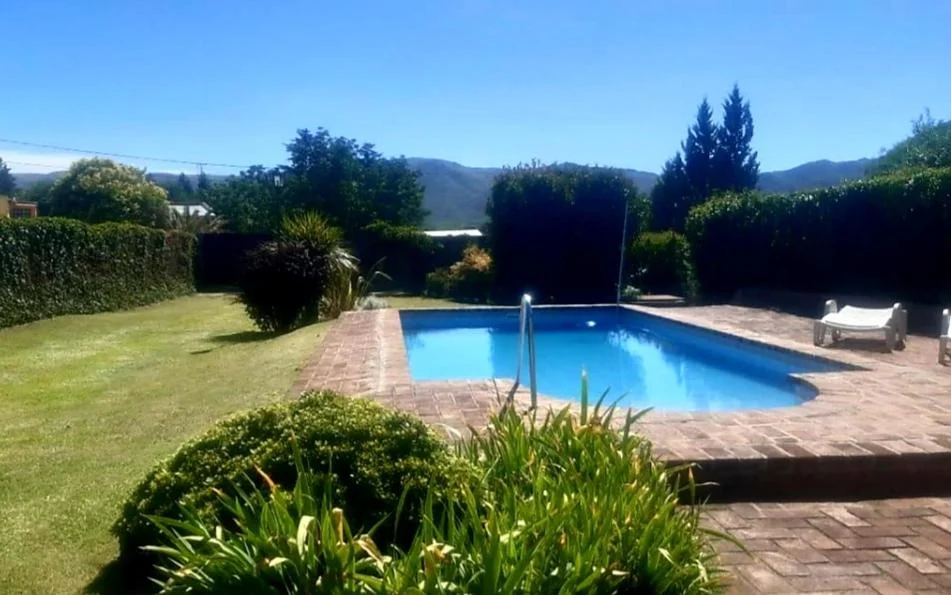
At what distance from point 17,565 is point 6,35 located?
1685cm

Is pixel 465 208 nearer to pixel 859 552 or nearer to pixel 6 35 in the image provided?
pixel 6 35

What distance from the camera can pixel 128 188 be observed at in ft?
134

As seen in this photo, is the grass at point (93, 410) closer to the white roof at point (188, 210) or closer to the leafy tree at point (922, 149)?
the leafy tree at point (922, 149)

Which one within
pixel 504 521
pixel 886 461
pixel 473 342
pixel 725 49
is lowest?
pixel 473 342

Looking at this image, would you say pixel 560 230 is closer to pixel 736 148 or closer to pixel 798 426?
pixel 798 426

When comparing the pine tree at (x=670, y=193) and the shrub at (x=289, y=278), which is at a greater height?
the pine tree at (x=670, y=193)

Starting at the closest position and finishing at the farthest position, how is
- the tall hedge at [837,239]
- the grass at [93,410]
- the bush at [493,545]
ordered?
the bush at [493,545]
the grass at [93,410]
the tall hedge at [837,239]

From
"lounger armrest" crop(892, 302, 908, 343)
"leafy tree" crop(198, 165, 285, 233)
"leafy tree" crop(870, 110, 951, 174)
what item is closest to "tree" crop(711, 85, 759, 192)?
"leafy tree" crop(870, 110, 951, 174)

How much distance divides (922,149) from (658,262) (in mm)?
16348

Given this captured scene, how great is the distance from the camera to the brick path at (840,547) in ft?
12.0

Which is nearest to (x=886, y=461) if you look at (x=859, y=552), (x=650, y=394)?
(x=859, y=552)

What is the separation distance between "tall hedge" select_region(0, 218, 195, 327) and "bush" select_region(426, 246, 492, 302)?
801 cm

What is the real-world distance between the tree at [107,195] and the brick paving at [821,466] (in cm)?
3514

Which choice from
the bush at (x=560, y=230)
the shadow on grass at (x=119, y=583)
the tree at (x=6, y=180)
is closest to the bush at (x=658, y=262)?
the bush at (x=560, y=230)
